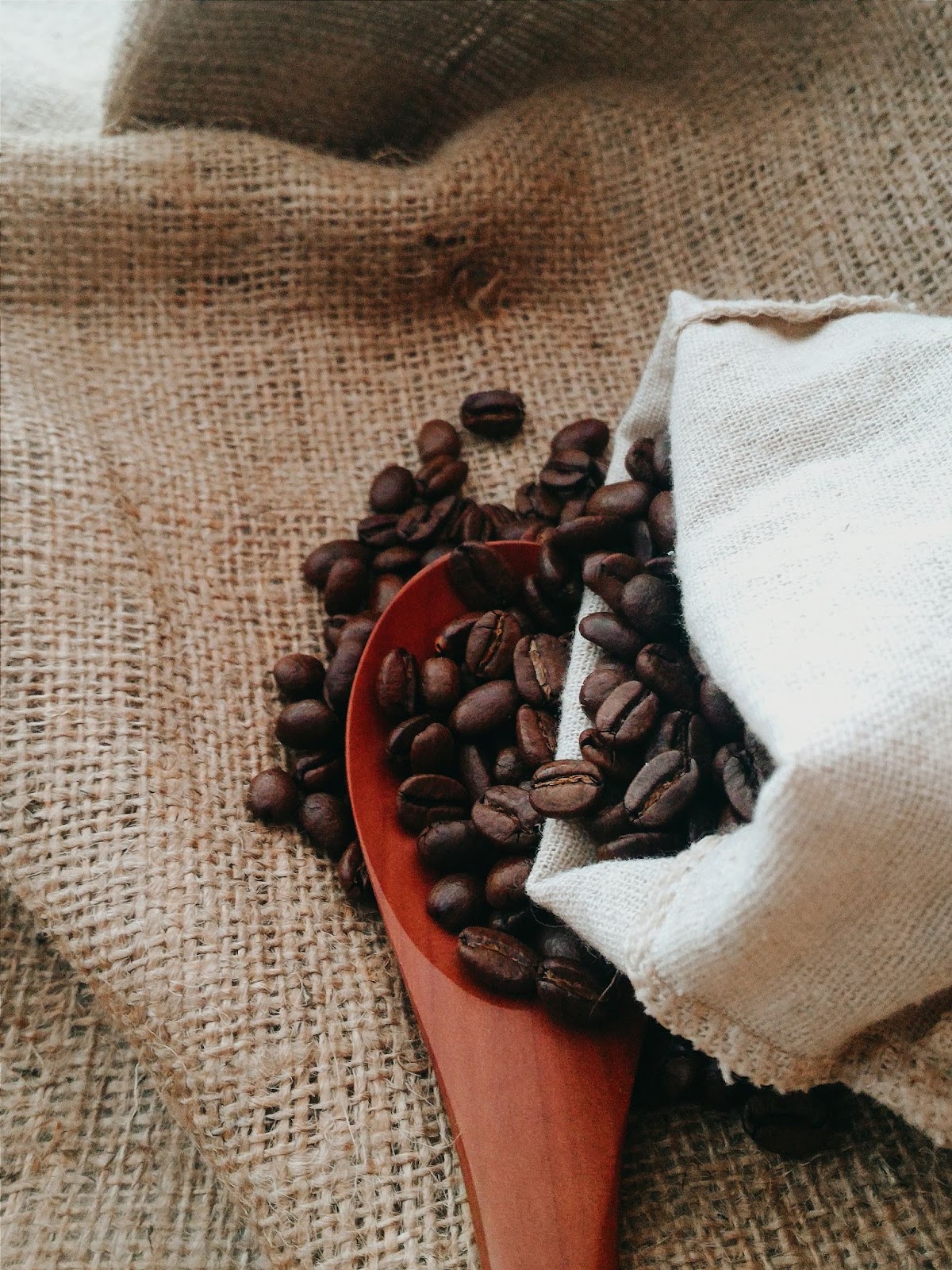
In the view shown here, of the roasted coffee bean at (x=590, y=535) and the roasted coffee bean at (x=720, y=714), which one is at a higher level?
the roasted coffee bean at (x=720, y=714)

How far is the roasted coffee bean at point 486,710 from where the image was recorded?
4.65ft

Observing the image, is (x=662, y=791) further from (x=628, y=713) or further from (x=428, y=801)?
(x=428, y=801)

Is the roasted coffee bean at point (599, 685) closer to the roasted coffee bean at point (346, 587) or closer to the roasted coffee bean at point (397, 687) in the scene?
the roasted coffee bean at point (397, 687)

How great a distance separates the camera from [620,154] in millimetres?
2084

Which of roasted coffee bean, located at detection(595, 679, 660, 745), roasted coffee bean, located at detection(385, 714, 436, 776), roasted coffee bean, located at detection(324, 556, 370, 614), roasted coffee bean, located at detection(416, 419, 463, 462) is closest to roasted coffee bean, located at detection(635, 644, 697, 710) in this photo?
roasted coffee bean, located at detection(595, 679, 660, 745)

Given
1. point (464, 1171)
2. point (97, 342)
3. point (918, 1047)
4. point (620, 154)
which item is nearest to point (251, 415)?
point (97, 342)

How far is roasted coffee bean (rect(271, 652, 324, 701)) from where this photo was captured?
Result: 5.29 feet

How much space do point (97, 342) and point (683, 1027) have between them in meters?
1.52

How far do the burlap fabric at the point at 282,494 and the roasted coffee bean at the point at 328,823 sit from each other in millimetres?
40

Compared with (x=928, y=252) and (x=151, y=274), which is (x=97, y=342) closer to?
(x=151, y=274)

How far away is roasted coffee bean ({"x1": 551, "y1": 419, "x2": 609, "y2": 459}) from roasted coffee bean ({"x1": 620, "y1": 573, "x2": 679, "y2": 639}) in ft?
1.70

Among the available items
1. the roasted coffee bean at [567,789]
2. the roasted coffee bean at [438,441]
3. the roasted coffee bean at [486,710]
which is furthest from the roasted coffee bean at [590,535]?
the roasted coffee bean at [438,441]

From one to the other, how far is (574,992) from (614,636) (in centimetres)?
44

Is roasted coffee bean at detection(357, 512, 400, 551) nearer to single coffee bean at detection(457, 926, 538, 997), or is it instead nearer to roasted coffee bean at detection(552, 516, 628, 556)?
roasted coffee bean at detection(552, 516, 628, 556)
